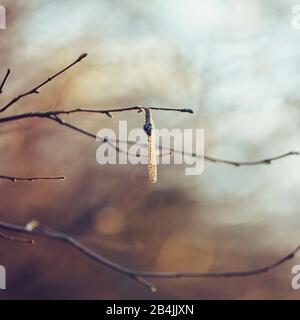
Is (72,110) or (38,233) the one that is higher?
(72,110)

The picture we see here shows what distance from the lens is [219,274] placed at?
1.54 ft

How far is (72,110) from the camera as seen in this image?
0.69 m

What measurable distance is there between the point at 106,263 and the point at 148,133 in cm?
36
